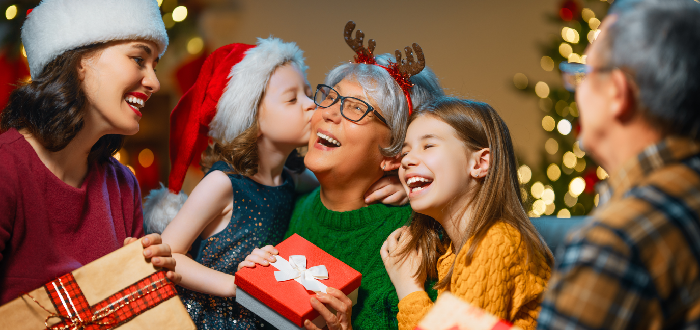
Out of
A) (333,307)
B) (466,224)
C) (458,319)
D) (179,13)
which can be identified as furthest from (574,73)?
(179,13)

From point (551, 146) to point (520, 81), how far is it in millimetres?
611

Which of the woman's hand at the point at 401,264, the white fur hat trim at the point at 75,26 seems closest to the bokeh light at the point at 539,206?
the woman's hand at the point at 401,264

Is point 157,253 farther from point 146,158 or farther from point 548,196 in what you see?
point 548,196

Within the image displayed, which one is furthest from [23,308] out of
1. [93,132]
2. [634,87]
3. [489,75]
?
[489,75]

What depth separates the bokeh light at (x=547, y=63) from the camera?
4.19 metres

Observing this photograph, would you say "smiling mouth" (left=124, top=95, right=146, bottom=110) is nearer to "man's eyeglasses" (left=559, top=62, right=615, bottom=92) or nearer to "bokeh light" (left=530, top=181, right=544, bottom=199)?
"man's eyeglasses" (left=559, top=62, right=615, bottom=92)

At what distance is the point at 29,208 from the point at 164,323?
59cm

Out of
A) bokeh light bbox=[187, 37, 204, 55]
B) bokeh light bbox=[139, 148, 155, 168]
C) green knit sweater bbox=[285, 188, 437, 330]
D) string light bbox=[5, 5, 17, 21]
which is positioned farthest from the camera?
bokeh light bbox=[139, 148, 155, 168]

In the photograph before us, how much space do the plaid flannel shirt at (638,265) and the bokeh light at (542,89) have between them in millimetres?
3394

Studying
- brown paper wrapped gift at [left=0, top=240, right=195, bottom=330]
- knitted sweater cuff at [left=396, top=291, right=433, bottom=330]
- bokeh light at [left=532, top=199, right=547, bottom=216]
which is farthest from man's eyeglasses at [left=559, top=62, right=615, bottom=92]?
bokeh light at [left=532, top=199, right=547, bottom=216]

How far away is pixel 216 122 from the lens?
90.0 inches

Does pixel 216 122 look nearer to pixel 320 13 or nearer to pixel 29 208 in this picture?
pixel 29 208

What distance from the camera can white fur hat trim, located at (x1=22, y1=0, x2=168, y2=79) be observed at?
1.70 meters

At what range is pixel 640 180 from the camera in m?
0.88
